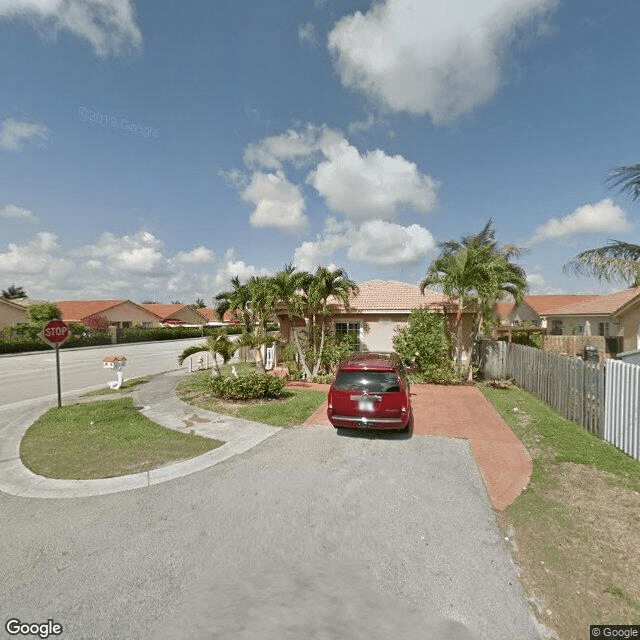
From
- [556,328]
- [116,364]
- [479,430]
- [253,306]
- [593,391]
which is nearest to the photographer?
[593,391]

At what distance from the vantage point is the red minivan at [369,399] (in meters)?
6.87

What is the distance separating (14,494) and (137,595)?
3.54 metres

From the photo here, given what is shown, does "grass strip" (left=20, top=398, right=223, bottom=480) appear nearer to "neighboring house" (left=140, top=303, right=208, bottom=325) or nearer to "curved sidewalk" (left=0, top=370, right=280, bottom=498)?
"curved sidewalk" (left=0, top=370, right=280, bottom=498)

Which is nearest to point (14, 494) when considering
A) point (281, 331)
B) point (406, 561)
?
point (406, 561)

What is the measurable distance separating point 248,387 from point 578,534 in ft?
27.2

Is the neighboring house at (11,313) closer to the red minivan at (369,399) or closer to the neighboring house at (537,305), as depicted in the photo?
the red minivan at (369,399)

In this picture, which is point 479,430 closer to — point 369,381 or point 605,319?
point 369,381

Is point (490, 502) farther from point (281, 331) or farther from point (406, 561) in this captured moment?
point (281, 331)

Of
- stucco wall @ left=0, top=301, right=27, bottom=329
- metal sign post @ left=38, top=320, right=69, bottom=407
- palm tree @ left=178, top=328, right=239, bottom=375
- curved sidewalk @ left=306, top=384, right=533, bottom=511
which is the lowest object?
curved sidewalk @ left=306, top=384, right=533, bottom=511

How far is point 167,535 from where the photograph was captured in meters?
3.92

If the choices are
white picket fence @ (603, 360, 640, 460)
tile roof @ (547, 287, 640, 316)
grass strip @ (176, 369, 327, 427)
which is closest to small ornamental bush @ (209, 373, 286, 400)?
grass strip @ (176, 369, 327, 427)

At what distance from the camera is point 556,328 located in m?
30.4

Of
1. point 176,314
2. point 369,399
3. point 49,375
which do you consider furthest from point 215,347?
point 176,314

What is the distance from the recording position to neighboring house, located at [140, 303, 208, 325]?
5804 centimetres
